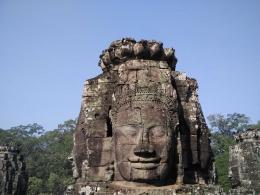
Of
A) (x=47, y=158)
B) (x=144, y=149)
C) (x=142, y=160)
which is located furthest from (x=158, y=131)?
(x=47, y=158)

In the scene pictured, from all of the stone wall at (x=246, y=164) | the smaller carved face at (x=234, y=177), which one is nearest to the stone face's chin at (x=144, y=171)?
the stone wall at (x=246, y=164)

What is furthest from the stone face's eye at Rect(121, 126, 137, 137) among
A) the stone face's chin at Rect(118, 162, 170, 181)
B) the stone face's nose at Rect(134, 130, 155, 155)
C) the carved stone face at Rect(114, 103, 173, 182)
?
the stone face's chin at Rect(118, 162, 170, 181)

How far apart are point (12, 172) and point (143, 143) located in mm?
10497

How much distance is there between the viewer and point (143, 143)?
4.65 meters

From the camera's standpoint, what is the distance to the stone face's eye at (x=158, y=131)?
480 cm

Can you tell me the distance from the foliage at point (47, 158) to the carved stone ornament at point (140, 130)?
66.9 feet

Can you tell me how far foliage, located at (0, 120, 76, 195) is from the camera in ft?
89.2

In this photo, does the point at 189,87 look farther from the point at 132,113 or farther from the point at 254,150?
the point at 254,150

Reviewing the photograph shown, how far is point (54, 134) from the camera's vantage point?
42844 mm

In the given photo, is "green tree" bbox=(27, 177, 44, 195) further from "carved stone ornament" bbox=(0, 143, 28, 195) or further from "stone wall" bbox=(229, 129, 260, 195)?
"stone wall" bbox=(229, 129, 260, 195)

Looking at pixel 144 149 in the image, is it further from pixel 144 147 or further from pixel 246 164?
pixel 246 164

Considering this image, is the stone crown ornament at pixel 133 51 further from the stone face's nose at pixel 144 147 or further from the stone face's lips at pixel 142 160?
the stone face's lips at pixel 142 160

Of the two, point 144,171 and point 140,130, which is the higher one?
point 140,130

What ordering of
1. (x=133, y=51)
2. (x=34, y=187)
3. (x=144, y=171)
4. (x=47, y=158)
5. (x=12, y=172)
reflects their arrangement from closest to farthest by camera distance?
1. (x=144, y=171)
2. (x=133, y=51)
3. (x=12, y=172)
4. (x=34, y=187)
5. (x=47, y=158)
